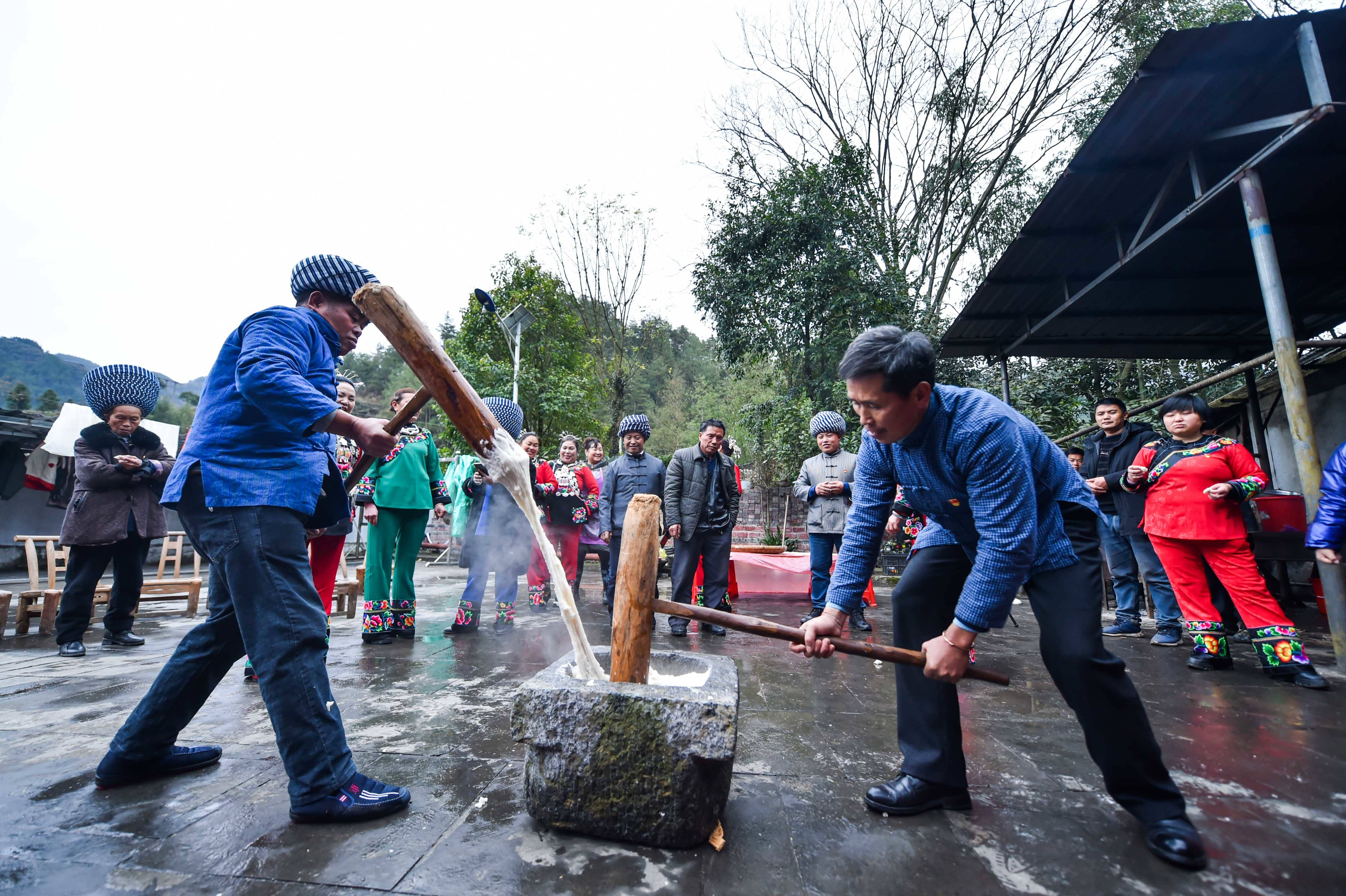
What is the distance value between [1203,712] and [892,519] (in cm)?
321

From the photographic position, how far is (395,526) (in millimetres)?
4957

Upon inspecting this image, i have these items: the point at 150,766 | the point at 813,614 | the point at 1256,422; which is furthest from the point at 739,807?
the point at 1256,422

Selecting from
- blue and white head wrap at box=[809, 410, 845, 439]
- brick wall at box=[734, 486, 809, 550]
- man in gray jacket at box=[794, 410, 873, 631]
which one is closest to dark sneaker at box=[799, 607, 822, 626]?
man in gray jacket at box=[794, 410, 873, 631]

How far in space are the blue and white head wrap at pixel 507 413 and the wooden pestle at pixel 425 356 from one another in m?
3.00

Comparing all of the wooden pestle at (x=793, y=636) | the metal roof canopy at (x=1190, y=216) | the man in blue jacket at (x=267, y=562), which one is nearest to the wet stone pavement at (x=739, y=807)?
the man in blue jacket at (x=267, y=562)

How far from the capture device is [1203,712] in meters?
3.33

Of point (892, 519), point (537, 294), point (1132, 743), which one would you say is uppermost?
point (537, 294)

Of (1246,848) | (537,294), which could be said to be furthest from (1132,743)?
(537,294)

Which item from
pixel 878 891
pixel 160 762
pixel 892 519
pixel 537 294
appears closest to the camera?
pixel 878 891

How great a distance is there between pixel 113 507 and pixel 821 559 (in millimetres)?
6083

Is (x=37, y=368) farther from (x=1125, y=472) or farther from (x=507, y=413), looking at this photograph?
(x=1125, y=472)

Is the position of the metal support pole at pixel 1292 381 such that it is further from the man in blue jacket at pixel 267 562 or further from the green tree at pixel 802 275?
the green tree at pixel 802 275

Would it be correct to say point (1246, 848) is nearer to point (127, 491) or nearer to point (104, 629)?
A: point (127, 491)

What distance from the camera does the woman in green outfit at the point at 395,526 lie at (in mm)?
4863
